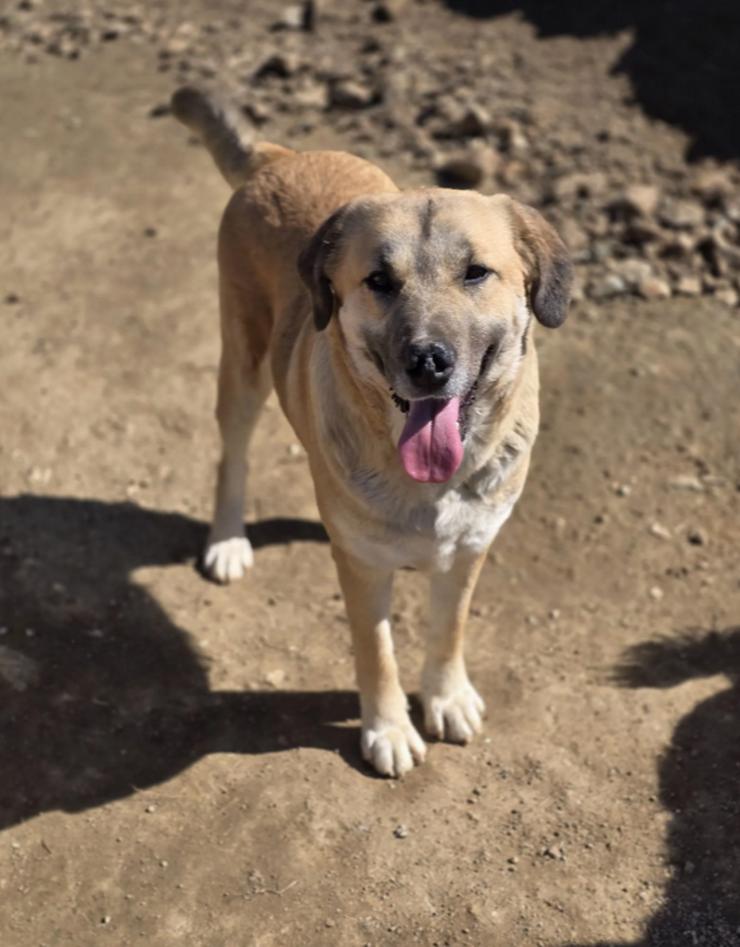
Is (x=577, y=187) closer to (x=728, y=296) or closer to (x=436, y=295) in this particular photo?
(x=728, y=296)

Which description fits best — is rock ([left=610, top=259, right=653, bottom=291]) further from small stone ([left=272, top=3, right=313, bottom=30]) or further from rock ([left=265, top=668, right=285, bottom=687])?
small stone ([left=272, top=3, right=313, bottom=30])

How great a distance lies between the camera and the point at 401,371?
4.27m

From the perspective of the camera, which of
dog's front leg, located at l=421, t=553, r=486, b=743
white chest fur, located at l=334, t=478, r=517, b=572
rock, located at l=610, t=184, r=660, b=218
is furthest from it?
rock, located at l=610, t=184, r=660, b=218

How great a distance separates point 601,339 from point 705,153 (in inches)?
81.6

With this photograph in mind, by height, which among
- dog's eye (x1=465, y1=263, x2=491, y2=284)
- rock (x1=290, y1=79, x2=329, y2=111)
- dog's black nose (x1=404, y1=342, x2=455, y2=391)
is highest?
dog's eye (x1=465, y1=263, x2=491, y2=284)

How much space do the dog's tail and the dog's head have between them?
1659mm

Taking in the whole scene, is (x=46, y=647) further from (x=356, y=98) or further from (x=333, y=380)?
(x=356, y=98)

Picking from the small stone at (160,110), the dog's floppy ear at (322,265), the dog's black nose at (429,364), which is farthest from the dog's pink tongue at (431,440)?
the small stone at (160,110)

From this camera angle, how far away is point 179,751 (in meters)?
5.57

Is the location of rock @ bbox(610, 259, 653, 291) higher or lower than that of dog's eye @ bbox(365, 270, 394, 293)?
lower

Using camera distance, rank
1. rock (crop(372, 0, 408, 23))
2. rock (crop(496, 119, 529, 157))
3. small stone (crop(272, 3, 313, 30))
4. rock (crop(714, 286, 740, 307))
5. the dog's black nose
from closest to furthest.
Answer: the dog's black nose
rock (crop(714, 286, 740, 307))
rock (crop(496, 119, 529, 157))
rock (crop(372, 0, 408, 23))
small stone (crop(272, 3, 313, 30))

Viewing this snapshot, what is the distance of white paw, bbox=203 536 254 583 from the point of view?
644cm

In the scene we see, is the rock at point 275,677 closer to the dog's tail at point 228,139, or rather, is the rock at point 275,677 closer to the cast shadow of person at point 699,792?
the cast shadow of person at point 699,792

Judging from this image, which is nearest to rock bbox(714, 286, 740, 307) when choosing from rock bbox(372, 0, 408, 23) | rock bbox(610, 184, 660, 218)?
rock bbox(610, 184, 660, 218)
